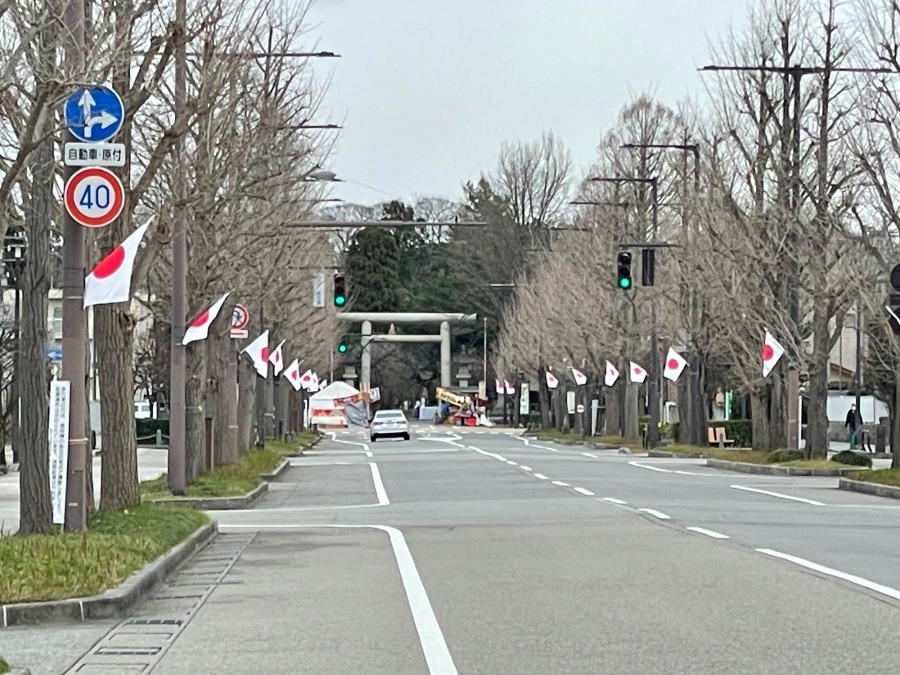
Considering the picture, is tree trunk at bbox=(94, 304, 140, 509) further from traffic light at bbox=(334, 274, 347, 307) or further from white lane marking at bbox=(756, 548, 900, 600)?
traffic light at bbox=(334, 274, 347, 307)

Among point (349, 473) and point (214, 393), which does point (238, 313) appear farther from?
point (349, 473)

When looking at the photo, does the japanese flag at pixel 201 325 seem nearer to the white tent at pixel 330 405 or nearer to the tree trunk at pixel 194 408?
the tree trunk at pixel 194 408

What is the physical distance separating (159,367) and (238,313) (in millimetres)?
47078

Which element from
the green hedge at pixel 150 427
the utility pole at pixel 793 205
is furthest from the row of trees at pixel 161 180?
the green hedge at pixel 150 427

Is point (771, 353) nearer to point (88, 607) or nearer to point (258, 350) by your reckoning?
point (258, 350)

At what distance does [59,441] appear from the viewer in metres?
16.8

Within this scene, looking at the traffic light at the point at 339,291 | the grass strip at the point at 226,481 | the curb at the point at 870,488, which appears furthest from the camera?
the traffic light at the point at 339,291

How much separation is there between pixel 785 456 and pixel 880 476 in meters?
10.8

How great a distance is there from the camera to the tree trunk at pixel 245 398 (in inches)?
1826

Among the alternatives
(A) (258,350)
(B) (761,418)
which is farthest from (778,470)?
(A) (258,350)

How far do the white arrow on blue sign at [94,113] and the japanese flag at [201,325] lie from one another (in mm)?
12006

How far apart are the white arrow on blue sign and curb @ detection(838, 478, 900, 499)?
19399 mm

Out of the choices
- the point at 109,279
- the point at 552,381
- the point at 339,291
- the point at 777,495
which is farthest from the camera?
the point at 552,381

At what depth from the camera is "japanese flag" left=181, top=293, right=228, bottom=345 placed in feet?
92.5
